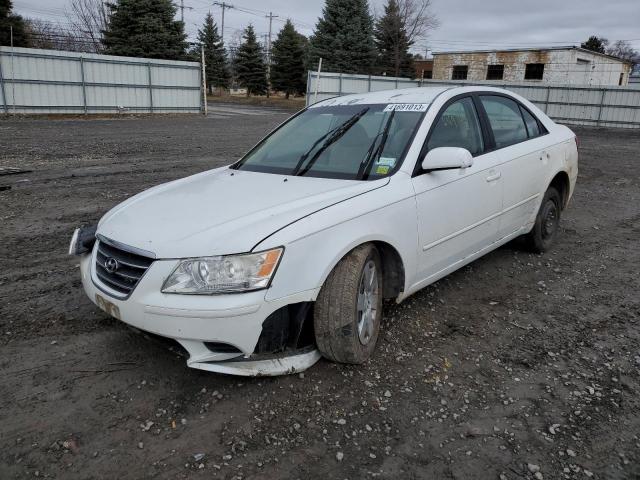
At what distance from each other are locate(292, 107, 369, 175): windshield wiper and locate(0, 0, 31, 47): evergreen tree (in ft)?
115

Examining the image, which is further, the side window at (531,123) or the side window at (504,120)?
the side window at (531,123)

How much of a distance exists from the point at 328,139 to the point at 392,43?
42.2 meters

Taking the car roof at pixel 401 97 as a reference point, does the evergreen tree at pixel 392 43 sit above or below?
above

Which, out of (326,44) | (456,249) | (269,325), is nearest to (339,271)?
(269,325)

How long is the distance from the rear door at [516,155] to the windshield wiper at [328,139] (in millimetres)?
1158

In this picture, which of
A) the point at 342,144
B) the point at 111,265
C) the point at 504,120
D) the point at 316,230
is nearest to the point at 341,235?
the point at 316,230

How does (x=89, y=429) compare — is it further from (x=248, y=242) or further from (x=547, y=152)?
(x=547, y=152)

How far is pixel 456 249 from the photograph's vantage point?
3.76 meters

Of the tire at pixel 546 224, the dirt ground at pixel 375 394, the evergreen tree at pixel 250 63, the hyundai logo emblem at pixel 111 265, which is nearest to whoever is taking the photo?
the dirt ground at pixel 375 394

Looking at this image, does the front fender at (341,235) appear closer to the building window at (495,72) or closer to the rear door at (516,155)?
the rear door at (516,155)

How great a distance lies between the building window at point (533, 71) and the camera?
3978 centimetres

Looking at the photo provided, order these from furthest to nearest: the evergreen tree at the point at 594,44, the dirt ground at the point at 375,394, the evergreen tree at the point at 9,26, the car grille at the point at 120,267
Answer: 1. the evergreen tree at the point at 594,44
2. the evergreen tree at the point at 9,26
3. the car grille at the point at 120,267
4. the dirt ground at the point at 375,394

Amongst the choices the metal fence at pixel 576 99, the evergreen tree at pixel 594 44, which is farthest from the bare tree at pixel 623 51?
the metal fence at pixel 576 99

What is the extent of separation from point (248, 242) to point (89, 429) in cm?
118
